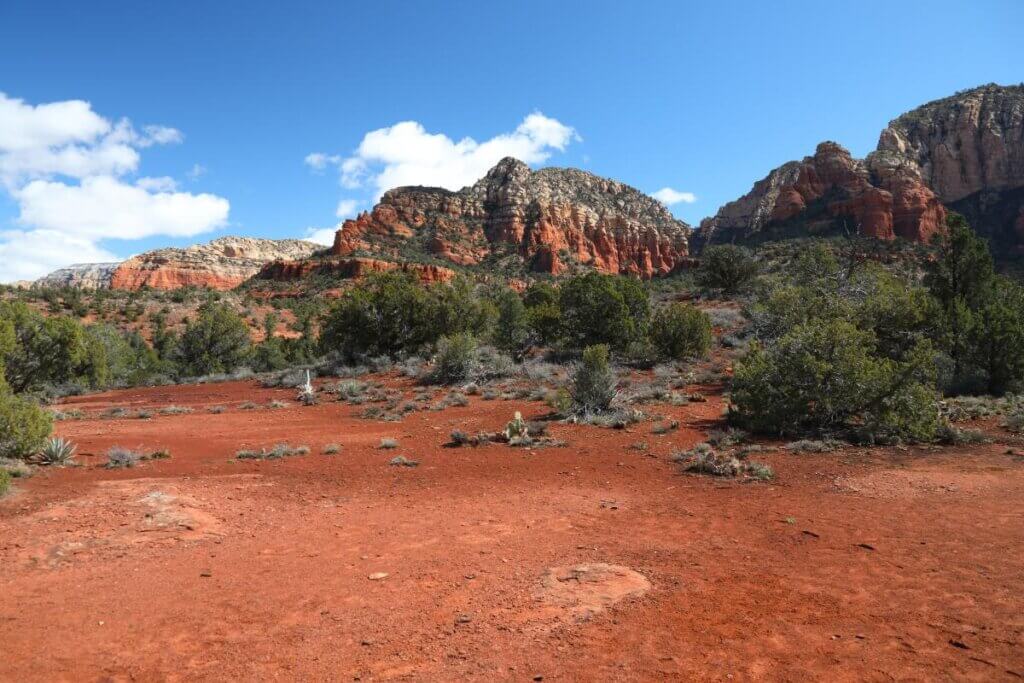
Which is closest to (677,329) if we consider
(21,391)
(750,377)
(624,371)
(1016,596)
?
(624,371)

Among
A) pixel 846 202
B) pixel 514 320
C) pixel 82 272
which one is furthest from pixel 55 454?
pixel 82 272

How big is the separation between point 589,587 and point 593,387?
30.6ft

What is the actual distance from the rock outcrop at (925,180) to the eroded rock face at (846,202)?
5.4 inches

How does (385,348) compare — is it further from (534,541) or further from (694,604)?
(694,604)

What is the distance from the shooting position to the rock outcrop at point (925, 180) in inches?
2778

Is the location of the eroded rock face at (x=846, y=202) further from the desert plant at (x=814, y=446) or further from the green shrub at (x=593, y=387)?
the desert plant at (x=814, y=446)

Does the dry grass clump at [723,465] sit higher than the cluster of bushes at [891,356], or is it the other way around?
the cluster of bushes at [891,356]

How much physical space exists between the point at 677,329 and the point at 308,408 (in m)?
14.6

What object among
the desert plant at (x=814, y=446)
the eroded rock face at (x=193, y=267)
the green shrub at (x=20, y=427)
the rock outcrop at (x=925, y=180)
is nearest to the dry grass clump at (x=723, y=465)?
the desert plant at (x=814, y=446)

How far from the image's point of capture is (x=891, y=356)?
15.4 m

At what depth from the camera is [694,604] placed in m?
4.37

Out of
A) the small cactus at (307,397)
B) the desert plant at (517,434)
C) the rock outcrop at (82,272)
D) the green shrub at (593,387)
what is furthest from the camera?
the rock outcrop at (82,272)

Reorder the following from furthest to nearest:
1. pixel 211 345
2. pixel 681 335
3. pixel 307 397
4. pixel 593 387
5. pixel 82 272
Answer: pixel 82 272
pixel 211 345
pixel 681 335
pixel 307 397
pixel 593 387

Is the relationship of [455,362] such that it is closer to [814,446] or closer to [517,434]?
[517,434]
